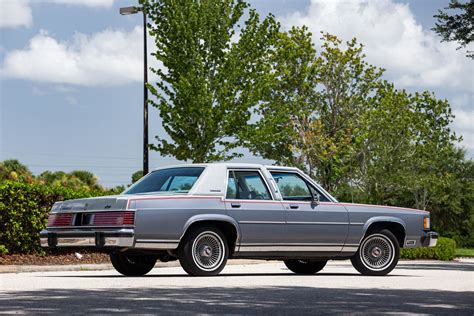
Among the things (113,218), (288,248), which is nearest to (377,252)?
(288,248)

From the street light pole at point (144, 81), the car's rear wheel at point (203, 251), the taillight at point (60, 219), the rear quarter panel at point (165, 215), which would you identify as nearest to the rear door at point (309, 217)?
the car's rear wheel at point (203, 251)

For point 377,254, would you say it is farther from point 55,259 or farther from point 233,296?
point 55,259

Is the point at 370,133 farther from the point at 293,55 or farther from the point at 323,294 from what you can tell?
the point at 323,294

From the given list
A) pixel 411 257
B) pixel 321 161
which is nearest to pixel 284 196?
pixel 411 257

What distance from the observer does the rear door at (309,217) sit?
14.9m

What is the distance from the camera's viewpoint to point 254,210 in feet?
47.6

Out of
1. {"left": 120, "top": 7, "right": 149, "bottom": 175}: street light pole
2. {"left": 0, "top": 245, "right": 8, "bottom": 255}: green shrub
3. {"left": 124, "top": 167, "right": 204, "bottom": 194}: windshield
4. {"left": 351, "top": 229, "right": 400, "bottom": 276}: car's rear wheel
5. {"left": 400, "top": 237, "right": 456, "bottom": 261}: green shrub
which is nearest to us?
{"left": 124, "top": 167, "right": 204, "bottom": 194}: windshield

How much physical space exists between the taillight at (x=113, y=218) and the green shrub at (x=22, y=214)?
625 cm

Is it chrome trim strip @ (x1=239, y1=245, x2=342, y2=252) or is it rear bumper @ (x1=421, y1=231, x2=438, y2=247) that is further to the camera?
rear bumper @ (x1=421, y1=231, x2=438, y2=247)

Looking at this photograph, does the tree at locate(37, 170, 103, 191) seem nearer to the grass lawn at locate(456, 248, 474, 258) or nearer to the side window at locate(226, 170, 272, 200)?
the grass lawn at locate(456, 248, 474, 258)

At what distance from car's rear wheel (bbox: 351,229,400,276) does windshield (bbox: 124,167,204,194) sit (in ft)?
10.7

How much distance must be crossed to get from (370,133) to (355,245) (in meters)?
36.9

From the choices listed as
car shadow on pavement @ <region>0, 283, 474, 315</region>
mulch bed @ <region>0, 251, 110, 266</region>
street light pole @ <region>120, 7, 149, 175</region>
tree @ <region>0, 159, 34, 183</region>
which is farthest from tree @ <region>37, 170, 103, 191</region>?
car shadow on pavement @ <region>0, 283, 474, 315</region>

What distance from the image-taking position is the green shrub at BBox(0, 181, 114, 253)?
1950 cm
